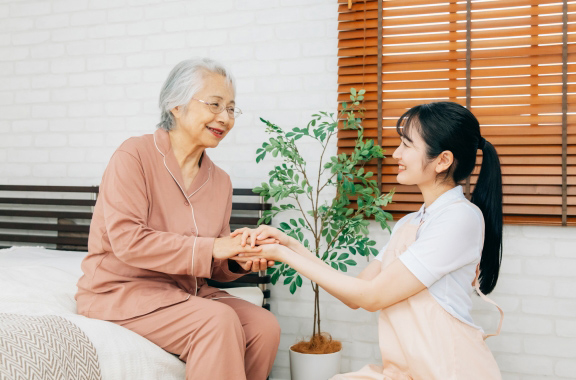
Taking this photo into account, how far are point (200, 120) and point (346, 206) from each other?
977 mm

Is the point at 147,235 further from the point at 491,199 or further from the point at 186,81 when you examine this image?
the point at 491,199

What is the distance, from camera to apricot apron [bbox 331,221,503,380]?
130cm

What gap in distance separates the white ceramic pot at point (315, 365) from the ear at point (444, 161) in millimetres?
1181

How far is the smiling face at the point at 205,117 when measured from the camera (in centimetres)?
195

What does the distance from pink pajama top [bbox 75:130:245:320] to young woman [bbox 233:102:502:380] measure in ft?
1.43

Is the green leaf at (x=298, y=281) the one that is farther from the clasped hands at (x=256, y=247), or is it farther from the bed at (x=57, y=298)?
the clasped hands at (x=256, y=247)

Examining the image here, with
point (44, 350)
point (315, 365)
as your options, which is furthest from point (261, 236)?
point (315, 365)

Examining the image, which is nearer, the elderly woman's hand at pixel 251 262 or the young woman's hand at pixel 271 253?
the young woman's hand at pixel 271 253

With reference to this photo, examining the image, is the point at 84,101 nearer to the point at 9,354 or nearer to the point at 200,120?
the point at 200,120

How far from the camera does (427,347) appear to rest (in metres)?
1.32

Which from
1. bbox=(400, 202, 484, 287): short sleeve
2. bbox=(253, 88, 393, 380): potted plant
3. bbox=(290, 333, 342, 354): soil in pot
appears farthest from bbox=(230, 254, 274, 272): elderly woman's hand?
bbox=(290, 333, 342, 354): soil in pot

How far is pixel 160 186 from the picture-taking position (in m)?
1.86

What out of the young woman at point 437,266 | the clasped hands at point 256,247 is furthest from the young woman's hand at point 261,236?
the young woman at point 437,266

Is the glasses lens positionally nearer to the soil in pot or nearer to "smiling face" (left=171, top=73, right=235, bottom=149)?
"smiling face" (left=171, top=73, right=235, bottom=149)
